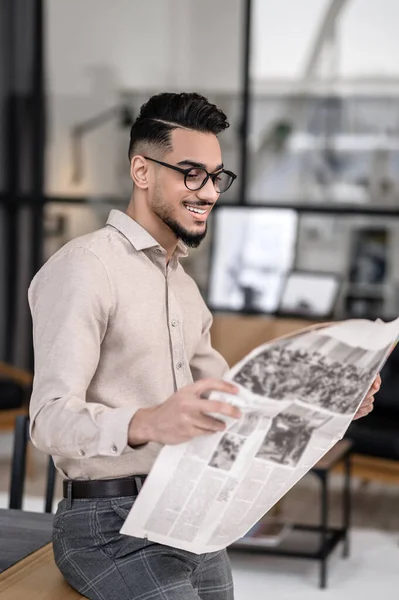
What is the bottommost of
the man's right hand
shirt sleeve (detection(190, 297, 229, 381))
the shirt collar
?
shirt sleeve (detection(190, 297, 229, 381))

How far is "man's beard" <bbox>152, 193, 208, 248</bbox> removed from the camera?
73.7 inches

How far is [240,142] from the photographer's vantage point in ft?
19.2

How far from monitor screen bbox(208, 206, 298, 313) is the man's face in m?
3.92

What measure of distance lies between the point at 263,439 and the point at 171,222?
1.53 feet

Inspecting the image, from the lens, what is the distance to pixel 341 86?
5637 millimetres

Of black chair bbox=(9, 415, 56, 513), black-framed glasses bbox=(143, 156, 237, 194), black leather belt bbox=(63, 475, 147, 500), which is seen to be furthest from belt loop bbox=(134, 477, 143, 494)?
black chair bbox=(9, 415, 56, 513)

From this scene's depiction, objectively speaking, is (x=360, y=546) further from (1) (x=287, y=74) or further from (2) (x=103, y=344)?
(2) (x=103, y=344)

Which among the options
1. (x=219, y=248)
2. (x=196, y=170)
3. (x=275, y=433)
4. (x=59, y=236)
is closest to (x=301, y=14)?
(x=219, y=248)

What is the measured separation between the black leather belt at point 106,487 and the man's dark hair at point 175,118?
59 cm

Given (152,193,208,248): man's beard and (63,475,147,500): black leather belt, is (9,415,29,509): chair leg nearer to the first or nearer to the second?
(63,475,147,500): black leather belt

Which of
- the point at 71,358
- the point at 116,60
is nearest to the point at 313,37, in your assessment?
the point at 116,60

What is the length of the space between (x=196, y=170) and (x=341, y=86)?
3974mm

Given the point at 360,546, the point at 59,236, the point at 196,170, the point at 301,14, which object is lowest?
the point at 360,546

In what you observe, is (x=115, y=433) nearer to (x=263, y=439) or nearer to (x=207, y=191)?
(x=263, y=439)
